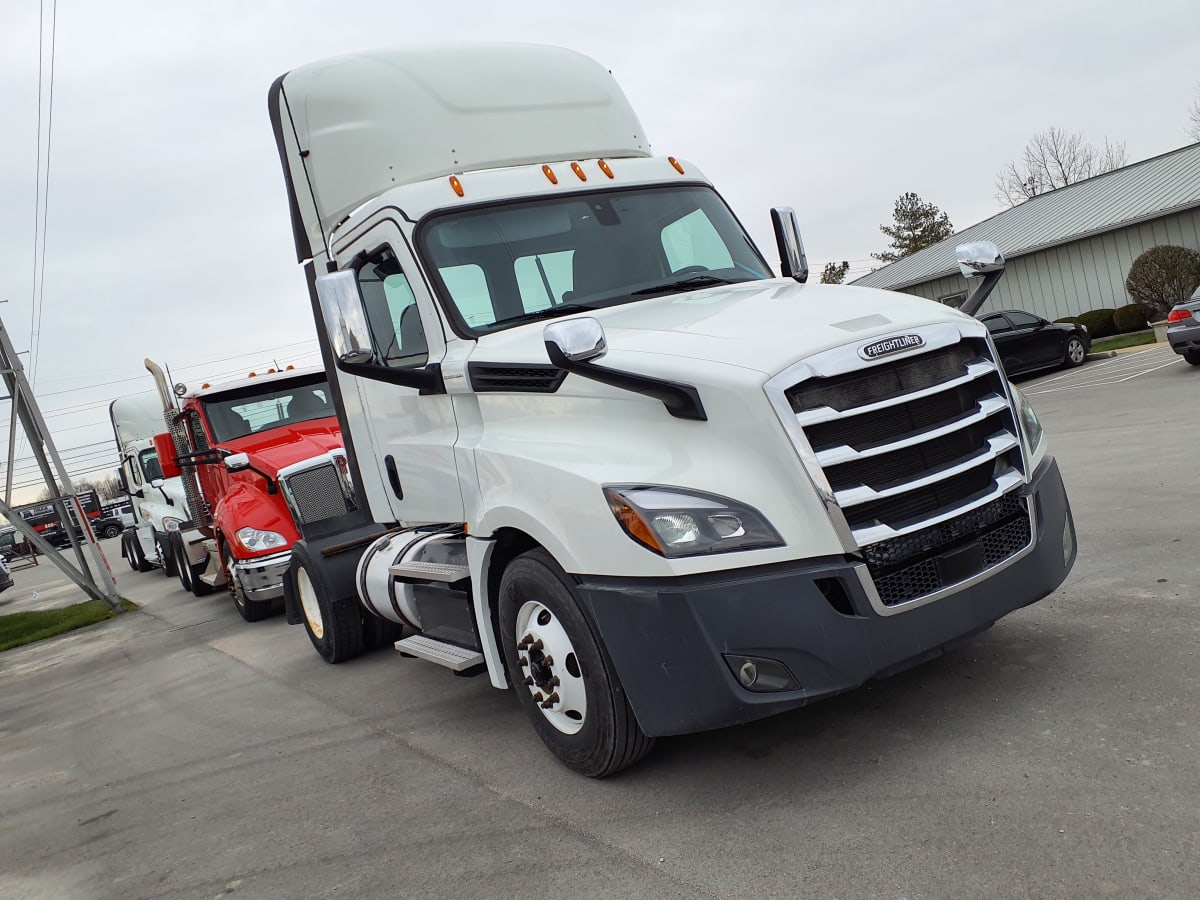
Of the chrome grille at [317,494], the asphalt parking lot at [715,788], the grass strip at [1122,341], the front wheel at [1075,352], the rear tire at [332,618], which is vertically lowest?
the grass strip at [1122,341]

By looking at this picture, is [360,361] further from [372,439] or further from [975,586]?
[975,586]

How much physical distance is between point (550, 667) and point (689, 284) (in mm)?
2026

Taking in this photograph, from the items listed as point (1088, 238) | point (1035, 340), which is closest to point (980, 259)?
point (1035, 340)

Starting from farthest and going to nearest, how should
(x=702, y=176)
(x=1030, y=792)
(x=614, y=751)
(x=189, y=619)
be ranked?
(x=189, y=619) → (x=702, y=176) → (x=614, y=751) → (x=1030, y=792)

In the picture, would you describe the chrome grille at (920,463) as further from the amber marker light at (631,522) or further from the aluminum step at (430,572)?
the aluminum step at (430,572)

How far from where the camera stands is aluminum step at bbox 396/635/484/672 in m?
4.89

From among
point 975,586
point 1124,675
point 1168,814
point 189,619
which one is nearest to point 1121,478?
point 1124,675

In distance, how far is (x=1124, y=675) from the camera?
4.16 m

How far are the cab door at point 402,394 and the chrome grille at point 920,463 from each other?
1.97 meters

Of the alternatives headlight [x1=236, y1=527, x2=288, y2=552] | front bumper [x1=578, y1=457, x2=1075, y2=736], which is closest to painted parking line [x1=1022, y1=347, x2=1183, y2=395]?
headlight [x1=236, y1=527, x2=288, y2=552]

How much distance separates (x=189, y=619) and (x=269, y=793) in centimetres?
802

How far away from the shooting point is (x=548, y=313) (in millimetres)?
4793

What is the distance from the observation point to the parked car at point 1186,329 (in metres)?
15.2

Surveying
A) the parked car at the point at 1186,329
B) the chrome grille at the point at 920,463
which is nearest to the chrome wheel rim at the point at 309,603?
the chrome grille at the point at 920,463
